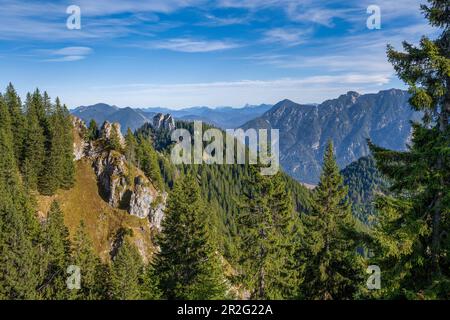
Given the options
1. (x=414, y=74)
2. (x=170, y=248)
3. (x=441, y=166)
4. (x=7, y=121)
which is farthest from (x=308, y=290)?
(x=7, y=121)

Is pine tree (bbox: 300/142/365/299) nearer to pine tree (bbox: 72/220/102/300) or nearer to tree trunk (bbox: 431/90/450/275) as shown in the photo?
tree trunk (bbox: 431/90/450/275)

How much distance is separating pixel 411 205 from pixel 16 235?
41733mm

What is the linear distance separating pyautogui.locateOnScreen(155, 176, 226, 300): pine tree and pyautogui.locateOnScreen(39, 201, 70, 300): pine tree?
56.6ft

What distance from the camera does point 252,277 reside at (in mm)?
25281

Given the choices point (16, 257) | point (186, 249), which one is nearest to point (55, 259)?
point (16, 257)

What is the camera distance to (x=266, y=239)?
25.0 meters

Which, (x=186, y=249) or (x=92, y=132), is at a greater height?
(x=92, y=132)

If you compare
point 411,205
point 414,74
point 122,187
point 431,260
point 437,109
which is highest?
point 414,74

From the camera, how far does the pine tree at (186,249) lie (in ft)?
94.7

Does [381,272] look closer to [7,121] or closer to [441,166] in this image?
[441,166]

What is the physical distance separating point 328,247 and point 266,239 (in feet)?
17.6

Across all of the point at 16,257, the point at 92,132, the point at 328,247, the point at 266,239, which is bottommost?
the point at 16,257

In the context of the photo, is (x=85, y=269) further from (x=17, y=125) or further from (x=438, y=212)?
(x=17, y=125)
